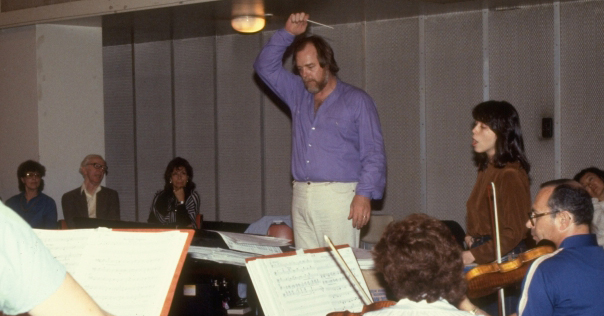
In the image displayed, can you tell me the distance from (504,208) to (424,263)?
3.94ft

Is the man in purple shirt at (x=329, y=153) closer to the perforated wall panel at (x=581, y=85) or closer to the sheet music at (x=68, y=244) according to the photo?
the sheet music at (x=68, y=244)

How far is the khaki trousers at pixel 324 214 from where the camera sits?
3.56 m

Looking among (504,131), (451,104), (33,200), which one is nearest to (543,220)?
(504,131)

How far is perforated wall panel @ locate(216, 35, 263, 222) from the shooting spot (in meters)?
7.14

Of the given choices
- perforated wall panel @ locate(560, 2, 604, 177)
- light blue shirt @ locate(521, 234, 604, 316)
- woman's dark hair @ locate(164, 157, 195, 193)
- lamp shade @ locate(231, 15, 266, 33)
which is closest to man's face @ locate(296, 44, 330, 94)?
light blue shirt @ locate(521, 234, 604, 316)

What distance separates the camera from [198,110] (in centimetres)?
743

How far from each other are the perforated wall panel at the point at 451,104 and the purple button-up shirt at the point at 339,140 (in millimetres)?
2637

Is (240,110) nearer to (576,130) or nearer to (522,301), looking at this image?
(576,130)

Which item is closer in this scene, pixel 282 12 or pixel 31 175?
pixel 31 175

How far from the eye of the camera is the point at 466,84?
6066 mm

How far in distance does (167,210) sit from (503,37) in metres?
3.37

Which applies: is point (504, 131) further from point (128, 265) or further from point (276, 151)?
point (276, 151)

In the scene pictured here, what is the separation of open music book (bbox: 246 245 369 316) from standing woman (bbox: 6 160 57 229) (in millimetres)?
3965

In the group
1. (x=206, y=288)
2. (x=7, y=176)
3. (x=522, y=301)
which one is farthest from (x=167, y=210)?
(x=522, y=301)
